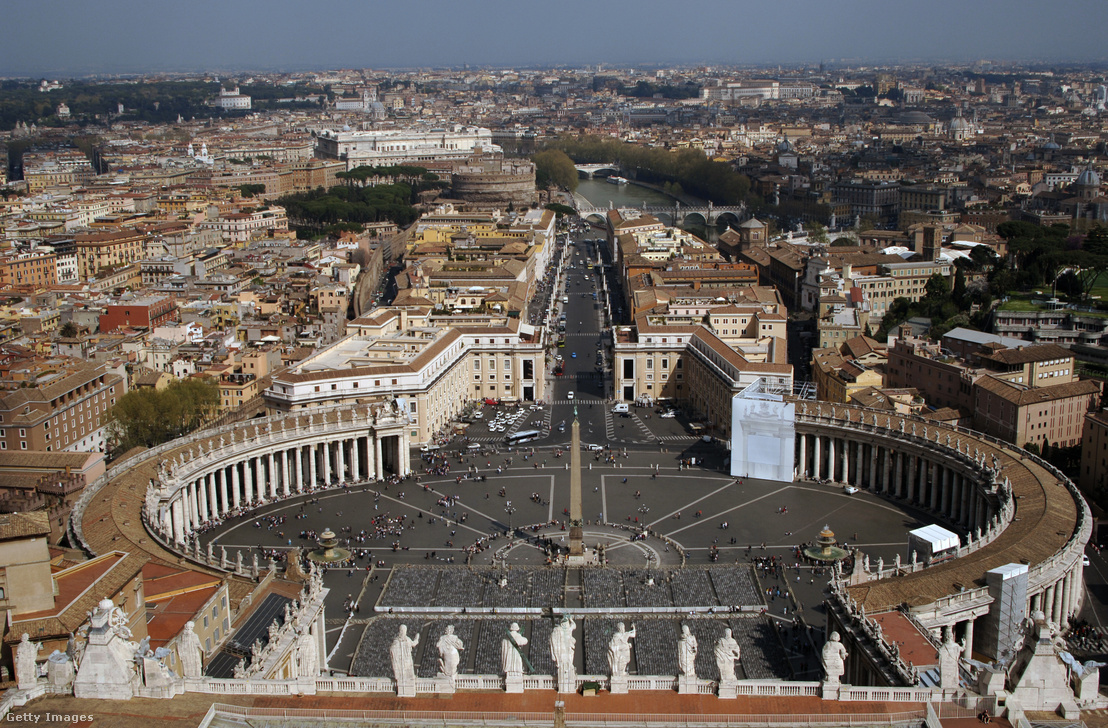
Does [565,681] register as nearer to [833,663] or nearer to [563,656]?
[563,656]

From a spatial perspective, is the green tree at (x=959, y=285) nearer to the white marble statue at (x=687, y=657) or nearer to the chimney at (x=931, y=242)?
the chimney at (x=931, y=242)

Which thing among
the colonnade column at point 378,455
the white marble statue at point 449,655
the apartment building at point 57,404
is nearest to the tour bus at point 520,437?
the colonnade column at point 378,455

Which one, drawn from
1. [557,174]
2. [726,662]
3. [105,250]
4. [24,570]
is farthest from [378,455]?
[557,174]

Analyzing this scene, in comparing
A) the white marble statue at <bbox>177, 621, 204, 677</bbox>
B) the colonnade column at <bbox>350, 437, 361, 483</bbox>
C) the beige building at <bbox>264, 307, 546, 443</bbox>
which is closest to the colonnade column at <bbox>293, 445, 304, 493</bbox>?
the colonnade column at <bbox>350, 437, 361, 483</bbox>

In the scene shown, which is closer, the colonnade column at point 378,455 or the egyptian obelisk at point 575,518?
the egyptian obelisk at point 575,518

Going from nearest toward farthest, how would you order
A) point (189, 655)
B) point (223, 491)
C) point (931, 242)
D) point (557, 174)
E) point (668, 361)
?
point (189, 655)
point (223, 491)
point (668, 361)
point (931, 242)
point (557, 174)

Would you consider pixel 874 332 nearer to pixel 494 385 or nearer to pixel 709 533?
pixel 494 385
